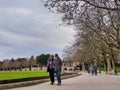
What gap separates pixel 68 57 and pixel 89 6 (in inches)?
5525

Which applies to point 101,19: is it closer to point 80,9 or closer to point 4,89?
Result: point 80,9

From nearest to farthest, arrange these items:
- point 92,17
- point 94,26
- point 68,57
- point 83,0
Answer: point 83,0 < point 92,17 < point 94,26 < point 68,57

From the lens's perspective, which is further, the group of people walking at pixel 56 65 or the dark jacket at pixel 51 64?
the dark jacket at pixel 51 64

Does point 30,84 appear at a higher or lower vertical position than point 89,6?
lower

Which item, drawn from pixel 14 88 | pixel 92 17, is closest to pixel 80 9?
pixel 14 88

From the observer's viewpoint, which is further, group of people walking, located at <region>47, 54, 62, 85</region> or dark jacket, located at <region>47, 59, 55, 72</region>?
dark jacket, located at <region>47, 59, 55, 72</region>

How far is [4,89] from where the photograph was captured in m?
23.6

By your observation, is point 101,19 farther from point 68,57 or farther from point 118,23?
point 68,57

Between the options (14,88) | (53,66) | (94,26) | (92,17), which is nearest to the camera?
(14,88)

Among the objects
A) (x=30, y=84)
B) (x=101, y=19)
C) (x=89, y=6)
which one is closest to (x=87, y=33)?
(x=101, y=19)

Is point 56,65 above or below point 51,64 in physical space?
below

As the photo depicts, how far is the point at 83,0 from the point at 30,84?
7.93m

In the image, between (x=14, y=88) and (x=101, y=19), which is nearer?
(x=14, y=88)

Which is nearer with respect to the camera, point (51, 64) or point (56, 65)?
point (56, 65)
